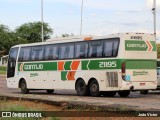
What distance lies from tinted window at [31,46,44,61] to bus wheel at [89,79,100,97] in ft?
15.4

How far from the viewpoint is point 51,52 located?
90.8ft

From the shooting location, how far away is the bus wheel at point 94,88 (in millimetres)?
24578

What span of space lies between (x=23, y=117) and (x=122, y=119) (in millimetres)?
2776

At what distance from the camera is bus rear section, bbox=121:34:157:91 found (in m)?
23.3

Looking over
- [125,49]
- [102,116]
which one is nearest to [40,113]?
[102,116]

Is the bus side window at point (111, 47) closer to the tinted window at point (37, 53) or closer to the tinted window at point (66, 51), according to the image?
the tinted window at point (66, 51)

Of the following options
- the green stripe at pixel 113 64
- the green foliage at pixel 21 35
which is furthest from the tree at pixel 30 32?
the green stripe at pixel 113 64

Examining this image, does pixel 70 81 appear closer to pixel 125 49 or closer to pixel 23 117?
pixel 125 49

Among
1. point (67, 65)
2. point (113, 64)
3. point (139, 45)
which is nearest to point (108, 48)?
point (113, 64)

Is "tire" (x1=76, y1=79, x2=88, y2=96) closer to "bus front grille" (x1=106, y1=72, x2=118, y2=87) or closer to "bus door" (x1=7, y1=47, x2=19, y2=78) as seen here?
"bus front grille" (x1=106, y1=72, x2=118, y2=87)

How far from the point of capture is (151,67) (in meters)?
24.1

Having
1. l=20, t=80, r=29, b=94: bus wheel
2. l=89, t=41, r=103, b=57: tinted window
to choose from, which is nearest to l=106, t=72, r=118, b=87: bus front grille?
l=89, t=41, r=103, b=57: tinted window

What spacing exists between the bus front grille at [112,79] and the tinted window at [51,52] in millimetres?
4509

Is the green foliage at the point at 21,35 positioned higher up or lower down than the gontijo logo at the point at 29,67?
higher up
